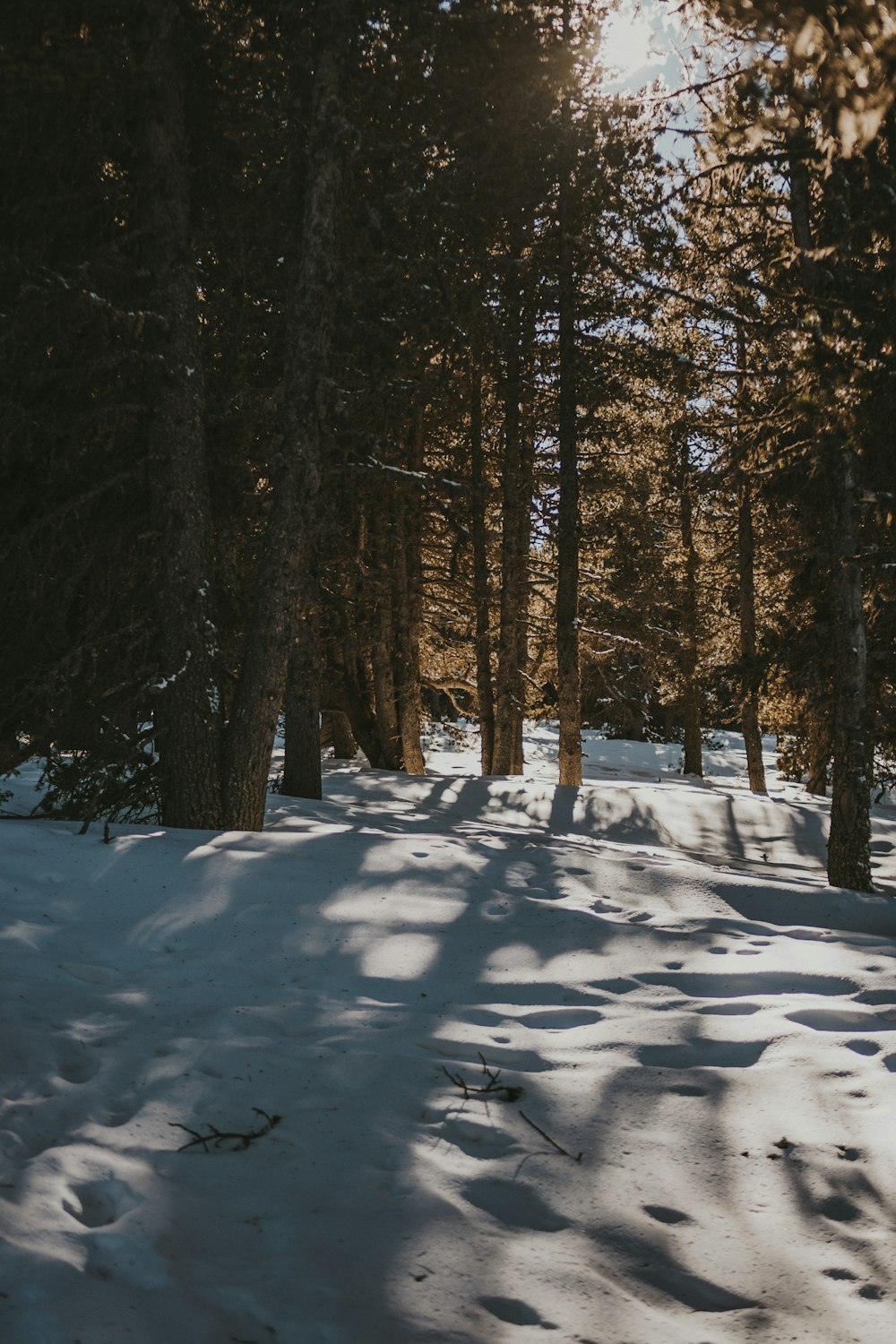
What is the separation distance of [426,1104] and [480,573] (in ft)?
47.8

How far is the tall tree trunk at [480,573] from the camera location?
684 inches

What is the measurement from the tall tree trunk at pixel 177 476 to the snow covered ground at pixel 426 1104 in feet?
4.06

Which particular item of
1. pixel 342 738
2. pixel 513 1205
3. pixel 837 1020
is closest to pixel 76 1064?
pixel 513 1205

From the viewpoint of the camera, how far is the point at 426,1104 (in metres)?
3.76

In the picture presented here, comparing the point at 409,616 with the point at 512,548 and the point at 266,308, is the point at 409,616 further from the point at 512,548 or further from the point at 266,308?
the point at 266,308

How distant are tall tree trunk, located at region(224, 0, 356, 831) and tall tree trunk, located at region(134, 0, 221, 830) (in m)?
0.25

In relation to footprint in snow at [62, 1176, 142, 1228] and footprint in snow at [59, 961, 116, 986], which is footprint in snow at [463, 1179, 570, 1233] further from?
footprint in snow at [59, 961, 116, 986]

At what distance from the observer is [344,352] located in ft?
29.5

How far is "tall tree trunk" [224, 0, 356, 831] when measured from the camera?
8.30 metres

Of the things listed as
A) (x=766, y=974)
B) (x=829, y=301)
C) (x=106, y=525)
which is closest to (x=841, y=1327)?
(x=766, y=974)

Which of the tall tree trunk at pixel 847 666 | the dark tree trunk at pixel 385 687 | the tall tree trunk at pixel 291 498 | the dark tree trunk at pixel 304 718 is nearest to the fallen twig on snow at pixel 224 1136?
the tall tree trunk at pixel 291 498

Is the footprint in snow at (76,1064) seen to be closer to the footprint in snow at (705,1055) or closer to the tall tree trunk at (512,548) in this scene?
the footprint in snow at (705,1055)

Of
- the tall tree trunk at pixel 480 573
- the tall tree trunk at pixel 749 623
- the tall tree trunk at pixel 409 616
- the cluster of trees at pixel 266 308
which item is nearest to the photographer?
the cluster of trees at pixel 266 308

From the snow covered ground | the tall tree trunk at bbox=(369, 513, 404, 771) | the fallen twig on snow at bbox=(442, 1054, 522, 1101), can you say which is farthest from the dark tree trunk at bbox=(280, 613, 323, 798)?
the fallen twig on snow at bbox=(442, 1054, 522, 1101)
